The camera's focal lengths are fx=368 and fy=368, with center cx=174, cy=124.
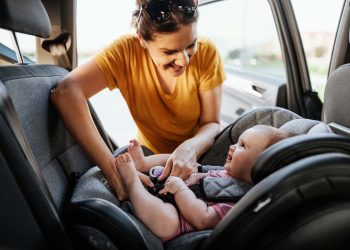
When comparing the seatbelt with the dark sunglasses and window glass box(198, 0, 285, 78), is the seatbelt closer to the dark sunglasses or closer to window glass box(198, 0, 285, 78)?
the dark sunglasses

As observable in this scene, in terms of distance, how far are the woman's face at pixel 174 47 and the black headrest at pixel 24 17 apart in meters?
0.37

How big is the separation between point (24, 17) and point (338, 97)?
1.29 meters

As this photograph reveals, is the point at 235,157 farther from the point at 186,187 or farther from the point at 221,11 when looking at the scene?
the point at 221,11

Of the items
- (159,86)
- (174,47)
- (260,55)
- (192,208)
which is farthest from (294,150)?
(260,55)

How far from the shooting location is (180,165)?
1314 millimetres

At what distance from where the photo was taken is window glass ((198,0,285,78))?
3006mm

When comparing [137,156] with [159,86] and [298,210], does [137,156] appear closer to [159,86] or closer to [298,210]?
[159,86]

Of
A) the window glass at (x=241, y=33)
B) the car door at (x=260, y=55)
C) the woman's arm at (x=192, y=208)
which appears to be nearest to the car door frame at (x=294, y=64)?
the car door at (x=260, y=55)

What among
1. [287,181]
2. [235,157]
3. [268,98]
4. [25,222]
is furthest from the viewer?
[268,98]

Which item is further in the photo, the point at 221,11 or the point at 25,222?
the point at 221,11

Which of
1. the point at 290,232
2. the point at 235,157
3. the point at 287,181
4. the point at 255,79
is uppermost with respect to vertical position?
the point at 287,181

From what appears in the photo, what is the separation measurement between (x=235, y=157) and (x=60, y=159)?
25.1 inches

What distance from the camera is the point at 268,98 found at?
2.48 m

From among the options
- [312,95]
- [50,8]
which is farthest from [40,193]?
[312,95]
